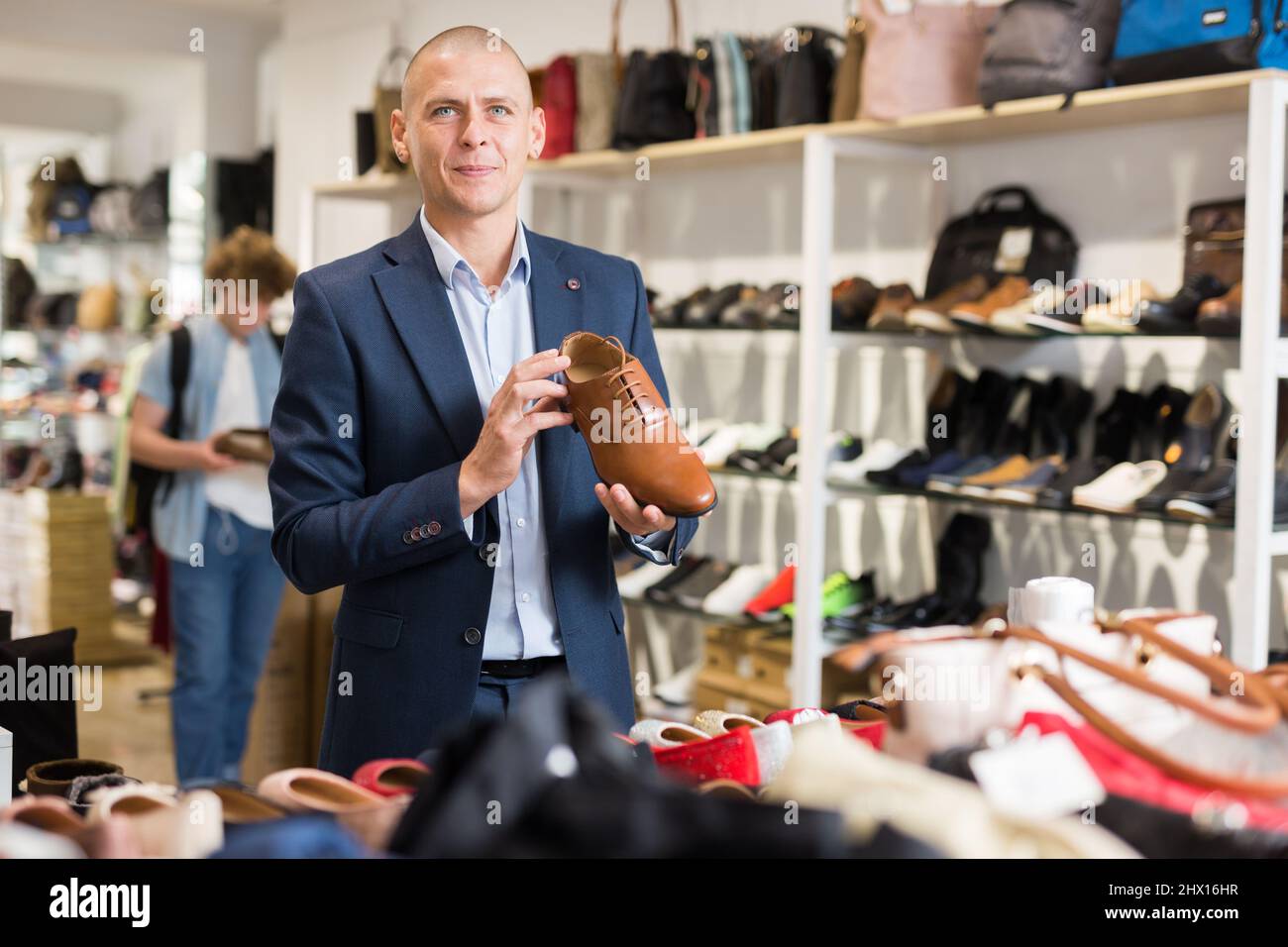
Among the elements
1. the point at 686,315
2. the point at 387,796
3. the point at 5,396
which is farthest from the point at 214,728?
the point at 5,396

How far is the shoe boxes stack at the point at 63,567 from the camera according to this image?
7.82m

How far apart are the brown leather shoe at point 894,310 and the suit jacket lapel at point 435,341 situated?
2415 millimetres

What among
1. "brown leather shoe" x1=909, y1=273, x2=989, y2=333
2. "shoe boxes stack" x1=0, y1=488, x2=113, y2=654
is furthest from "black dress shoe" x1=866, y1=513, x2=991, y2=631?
"shoe boxes stack" x1=0, y1=488, x2=113, y2=654

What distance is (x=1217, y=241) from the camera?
3.62m

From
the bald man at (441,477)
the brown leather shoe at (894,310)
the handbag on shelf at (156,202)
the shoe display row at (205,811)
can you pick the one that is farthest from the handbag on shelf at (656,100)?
the handbag on shelf at (156,202)

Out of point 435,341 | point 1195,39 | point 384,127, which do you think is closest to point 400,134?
point 435,341

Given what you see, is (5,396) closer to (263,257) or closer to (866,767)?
(263,257)

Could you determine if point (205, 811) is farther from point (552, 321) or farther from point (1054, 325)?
point (1054, 325)

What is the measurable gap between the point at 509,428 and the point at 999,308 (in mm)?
2510

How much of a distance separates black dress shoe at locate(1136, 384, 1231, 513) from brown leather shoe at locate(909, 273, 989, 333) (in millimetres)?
701

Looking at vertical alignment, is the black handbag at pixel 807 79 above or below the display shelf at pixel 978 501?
above

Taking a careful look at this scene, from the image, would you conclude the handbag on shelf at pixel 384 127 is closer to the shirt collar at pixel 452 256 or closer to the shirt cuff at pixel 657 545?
the shirt collar at pixel 452 256

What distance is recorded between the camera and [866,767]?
1.14 m

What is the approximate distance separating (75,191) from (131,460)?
5624 millimetres
